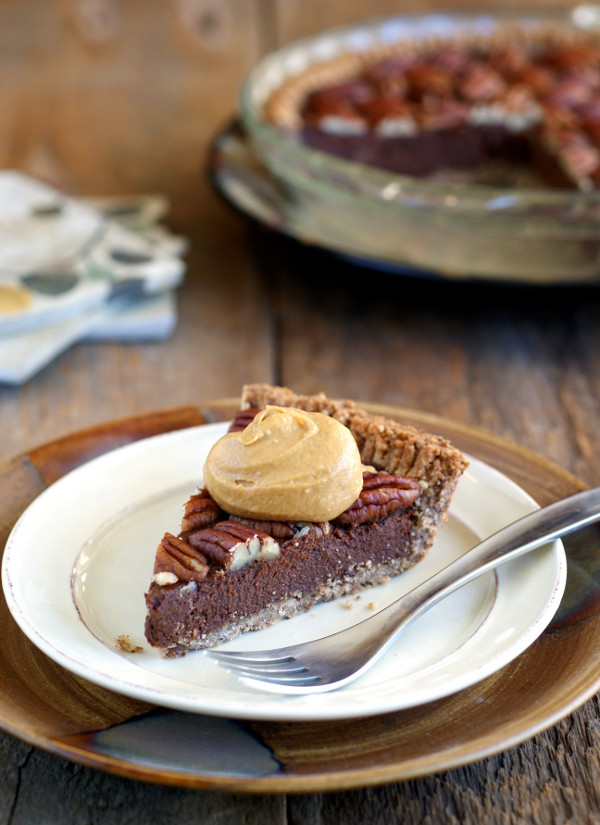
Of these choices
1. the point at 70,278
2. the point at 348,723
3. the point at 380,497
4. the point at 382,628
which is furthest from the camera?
the point at 70,278

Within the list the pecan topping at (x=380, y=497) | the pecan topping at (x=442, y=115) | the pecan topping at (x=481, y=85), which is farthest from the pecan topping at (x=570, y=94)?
the pecan topping at (x=380, y=497)

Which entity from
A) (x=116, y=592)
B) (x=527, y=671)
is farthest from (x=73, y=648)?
(x=527, y=671)

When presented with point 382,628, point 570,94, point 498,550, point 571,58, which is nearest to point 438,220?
point 498,550

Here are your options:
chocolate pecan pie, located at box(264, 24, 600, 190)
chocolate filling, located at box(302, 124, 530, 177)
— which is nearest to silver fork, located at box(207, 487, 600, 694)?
chocolate pecan pie, located at box(264, 24, 600, 190)

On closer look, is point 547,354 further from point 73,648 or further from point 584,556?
point 73,648

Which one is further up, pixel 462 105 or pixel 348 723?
pixel 348 723

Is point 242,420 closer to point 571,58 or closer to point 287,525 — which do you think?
point 287,525
